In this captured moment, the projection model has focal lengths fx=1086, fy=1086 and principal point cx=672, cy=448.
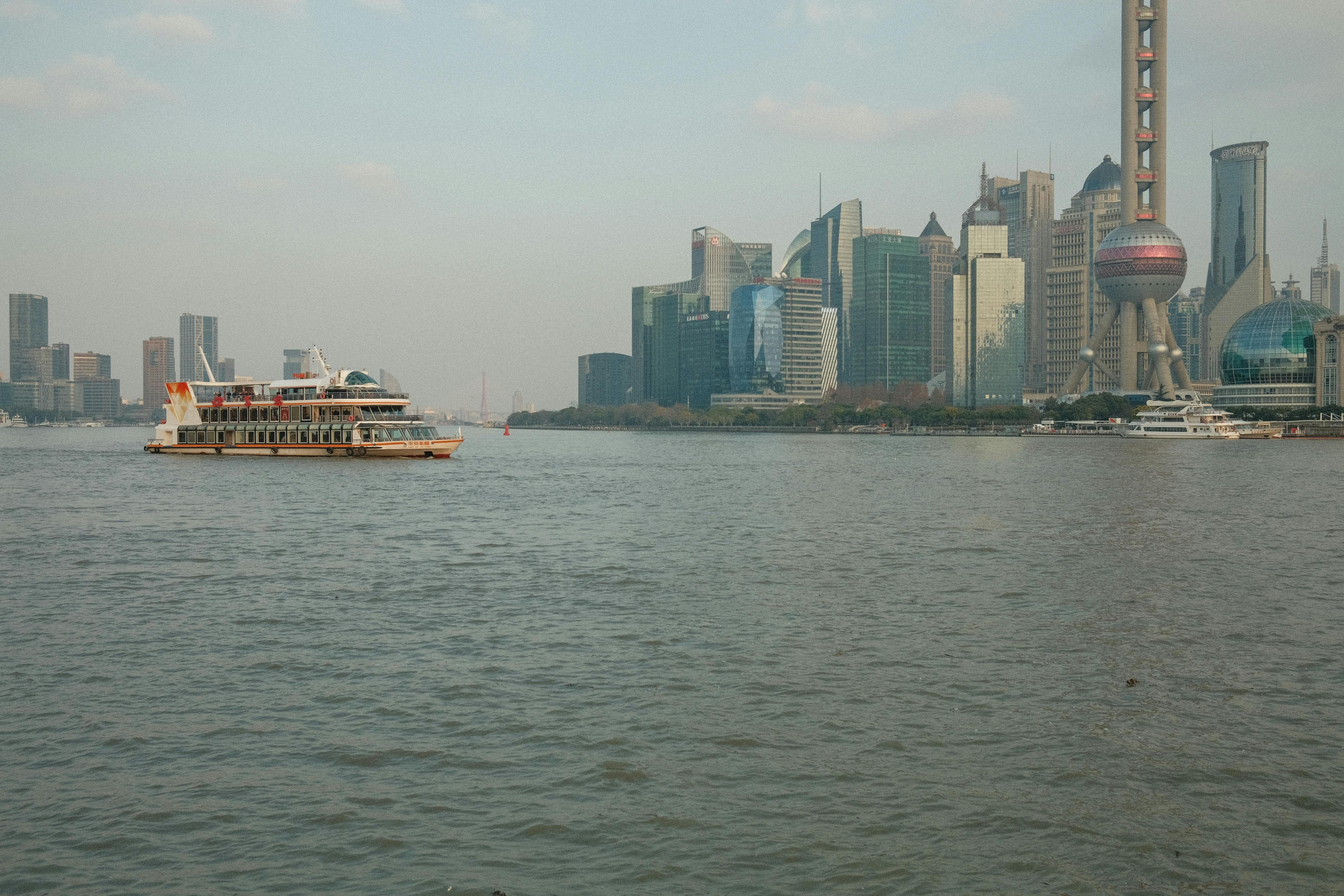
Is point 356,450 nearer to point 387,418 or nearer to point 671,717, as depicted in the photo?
point 387,418

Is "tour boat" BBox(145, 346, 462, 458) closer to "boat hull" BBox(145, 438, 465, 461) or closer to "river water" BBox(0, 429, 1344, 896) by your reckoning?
"boat hull" BBox(145, 438, 465, 461)

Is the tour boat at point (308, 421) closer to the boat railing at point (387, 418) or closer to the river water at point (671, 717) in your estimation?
the boat railing at point (387, 418)

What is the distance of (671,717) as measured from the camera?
68.6 ft

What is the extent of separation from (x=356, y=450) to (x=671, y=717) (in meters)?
107

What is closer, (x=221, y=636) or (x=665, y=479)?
(x=221, y=636)

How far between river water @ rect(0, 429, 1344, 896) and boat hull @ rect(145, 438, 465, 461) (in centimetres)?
7049

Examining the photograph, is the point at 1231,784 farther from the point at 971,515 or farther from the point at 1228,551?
the point at 971,515

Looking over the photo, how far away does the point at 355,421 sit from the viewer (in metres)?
123

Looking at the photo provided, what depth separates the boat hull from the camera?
396 feet

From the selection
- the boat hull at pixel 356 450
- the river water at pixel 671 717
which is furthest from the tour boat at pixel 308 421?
the river water at pixel 671 717

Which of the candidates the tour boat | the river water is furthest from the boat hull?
the river water

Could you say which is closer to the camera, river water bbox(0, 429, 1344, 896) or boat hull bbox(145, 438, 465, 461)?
river water bbox(0, 429, 1344, 896)

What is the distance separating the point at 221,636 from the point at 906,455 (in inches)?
5483

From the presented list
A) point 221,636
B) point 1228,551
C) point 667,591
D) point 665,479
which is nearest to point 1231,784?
point 667,591
